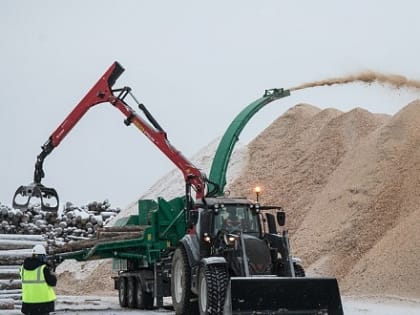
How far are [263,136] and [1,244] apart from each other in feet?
80.8

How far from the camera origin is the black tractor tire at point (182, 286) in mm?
13492

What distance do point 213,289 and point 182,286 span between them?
2.01 m

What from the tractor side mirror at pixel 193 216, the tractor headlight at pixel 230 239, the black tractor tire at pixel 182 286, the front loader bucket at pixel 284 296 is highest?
the tractor side mirror at pixel 193 216

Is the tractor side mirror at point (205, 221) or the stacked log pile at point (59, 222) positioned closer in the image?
the tractor side mirror at point (205, 221)

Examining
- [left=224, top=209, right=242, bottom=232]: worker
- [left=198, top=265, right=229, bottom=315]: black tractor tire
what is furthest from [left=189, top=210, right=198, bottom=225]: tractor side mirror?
[left=198, top=265, right=229, bottom=315]: black tractor tire

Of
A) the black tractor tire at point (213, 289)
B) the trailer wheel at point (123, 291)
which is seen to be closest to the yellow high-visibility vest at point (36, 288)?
the black tractor tire at point (213, 289)

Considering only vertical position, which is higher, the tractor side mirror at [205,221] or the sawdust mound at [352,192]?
the sawdust mound at [352,192]

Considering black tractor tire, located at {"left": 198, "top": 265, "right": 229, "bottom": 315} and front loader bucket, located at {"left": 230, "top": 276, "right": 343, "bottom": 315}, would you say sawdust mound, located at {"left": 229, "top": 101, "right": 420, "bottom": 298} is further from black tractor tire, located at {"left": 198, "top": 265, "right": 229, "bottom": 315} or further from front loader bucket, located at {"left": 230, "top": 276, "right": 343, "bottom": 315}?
black tractor tire, located at {"left": 198, "top": 265, "right": 229, "bottom": 315}

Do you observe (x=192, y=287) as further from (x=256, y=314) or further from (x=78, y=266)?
(x=78, y=266)

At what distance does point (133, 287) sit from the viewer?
61.9 feet

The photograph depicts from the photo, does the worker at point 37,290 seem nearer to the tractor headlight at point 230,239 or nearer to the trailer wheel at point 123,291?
the tractor headlight at point 230,239

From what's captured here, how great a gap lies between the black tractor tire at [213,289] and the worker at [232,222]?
132 cm

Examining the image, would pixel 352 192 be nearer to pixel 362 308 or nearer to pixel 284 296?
pixel 362 308

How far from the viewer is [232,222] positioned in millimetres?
13359
